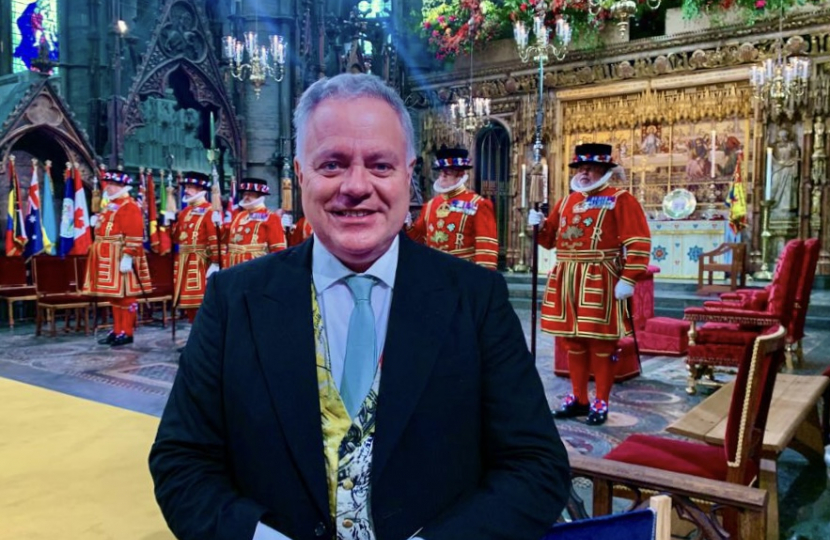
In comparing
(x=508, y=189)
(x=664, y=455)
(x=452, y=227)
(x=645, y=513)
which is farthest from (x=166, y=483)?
(x=508, y=189)

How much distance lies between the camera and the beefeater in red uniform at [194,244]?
7660 millimetres

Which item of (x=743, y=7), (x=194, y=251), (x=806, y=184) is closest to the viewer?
(x=194, y=251)

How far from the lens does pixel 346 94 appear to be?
4.08 feet

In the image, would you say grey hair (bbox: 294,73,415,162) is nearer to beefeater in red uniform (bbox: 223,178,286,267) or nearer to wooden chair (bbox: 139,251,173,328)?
beefeater in red uniform (bbox: 223,178,286,267)

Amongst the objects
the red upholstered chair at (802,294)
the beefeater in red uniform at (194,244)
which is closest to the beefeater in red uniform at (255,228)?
the beefeater in red uniform at (194,244)

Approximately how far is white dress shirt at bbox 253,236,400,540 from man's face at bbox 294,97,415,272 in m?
0.03

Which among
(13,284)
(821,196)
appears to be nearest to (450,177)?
(13,284)

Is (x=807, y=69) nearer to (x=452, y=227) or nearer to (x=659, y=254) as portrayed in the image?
(x=659, y=254)

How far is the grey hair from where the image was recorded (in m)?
1.25

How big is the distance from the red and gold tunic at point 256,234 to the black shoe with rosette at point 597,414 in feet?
14.1

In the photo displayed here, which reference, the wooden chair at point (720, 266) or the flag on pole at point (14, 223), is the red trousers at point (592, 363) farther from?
the flag on pole at point (14, 223)

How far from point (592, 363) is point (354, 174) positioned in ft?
12.3

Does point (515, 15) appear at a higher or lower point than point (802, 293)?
higher

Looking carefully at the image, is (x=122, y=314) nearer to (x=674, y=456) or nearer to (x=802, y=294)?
(x=674, y=456)
